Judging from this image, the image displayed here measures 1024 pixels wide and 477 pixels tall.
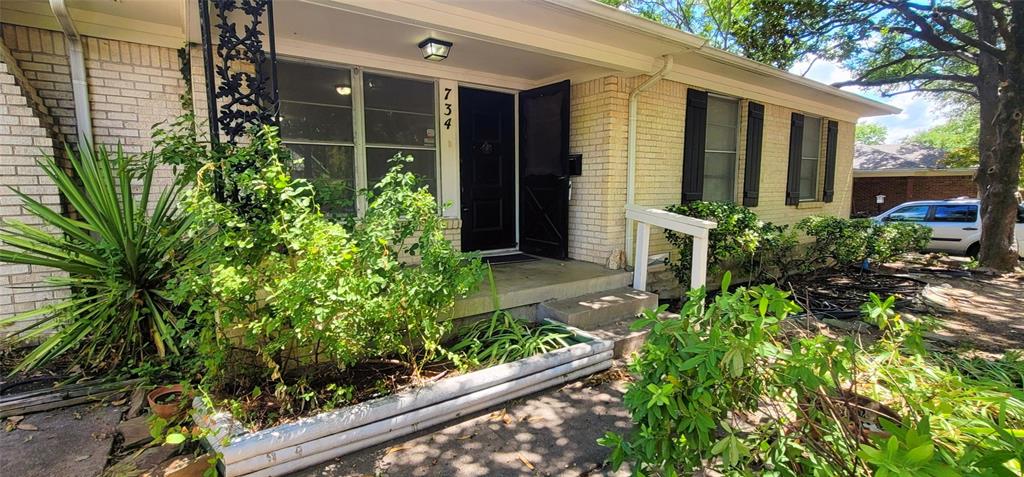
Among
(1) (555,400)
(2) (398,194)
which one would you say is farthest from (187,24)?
(1) (555,400)

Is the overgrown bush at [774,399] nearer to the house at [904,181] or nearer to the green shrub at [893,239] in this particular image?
the green shrub at [893,239]

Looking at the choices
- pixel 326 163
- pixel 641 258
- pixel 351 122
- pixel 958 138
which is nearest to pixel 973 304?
pixel 641 258

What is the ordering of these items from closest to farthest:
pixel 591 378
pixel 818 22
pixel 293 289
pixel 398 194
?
pixel 293 289
pixel 398 194
pixel 591 378
pixel 818 22

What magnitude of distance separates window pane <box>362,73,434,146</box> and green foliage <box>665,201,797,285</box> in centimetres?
314

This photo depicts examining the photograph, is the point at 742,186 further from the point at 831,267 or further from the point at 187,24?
the point at 187,24

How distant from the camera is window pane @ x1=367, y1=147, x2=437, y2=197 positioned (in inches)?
197

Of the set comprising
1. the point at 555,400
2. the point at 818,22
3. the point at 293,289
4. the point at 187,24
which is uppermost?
the point at 818,22

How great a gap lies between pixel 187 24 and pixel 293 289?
2247mm

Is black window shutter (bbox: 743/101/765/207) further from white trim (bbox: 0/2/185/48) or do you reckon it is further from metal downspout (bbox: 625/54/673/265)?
white trim (bbox: 0/2/185/48)

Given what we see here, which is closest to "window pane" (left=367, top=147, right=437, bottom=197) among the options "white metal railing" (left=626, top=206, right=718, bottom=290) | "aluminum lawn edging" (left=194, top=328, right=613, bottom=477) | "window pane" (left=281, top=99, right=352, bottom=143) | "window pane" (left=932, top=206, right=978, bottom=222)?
"window pane" (left=281, top=99, right=352, bottom=143)

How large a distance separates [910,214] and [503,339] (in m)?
12.4

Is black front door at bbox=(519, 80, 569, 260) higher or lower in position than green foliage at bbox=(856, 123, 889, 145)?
lower

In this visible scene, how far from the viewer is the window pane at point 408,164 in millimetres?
4996

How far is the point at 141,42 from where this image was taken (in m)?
3.64
